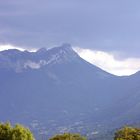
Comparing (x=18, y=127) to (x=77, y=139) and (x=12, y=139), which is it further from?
(x=77, y=139)

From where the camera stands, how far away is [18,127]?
127 meters

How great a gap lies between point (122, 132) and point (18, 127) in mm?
24206

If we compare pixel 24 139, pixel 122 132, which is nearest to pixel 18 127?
pixel 24 139

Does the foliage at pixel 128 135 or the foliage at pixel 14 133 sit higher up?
the foliage at pixel 14 133

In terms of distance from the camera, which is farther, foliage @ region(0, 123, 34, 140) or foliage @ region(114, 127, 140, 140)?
foliage @ region(0, 123, 34, 140)

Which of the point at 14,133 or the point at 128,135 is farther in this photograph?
the point at 14,133

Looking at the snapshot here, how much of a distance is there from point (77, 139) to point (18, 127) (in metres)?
14.4

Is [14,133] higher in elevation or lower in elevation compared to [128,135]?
higher

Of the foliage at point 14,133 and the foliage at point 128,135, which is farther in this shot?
the foliage at point 14,133

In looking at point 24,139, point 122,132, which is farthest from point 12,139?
point 122,132

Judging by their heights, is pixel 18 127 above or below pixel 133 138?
→ above

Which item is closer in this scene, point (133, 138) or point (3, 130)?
point (133, 138)

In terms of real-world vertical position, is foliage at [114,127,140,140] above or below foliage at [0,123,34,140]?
below

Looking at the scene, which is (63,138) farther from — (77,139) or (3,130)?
(3,130)
